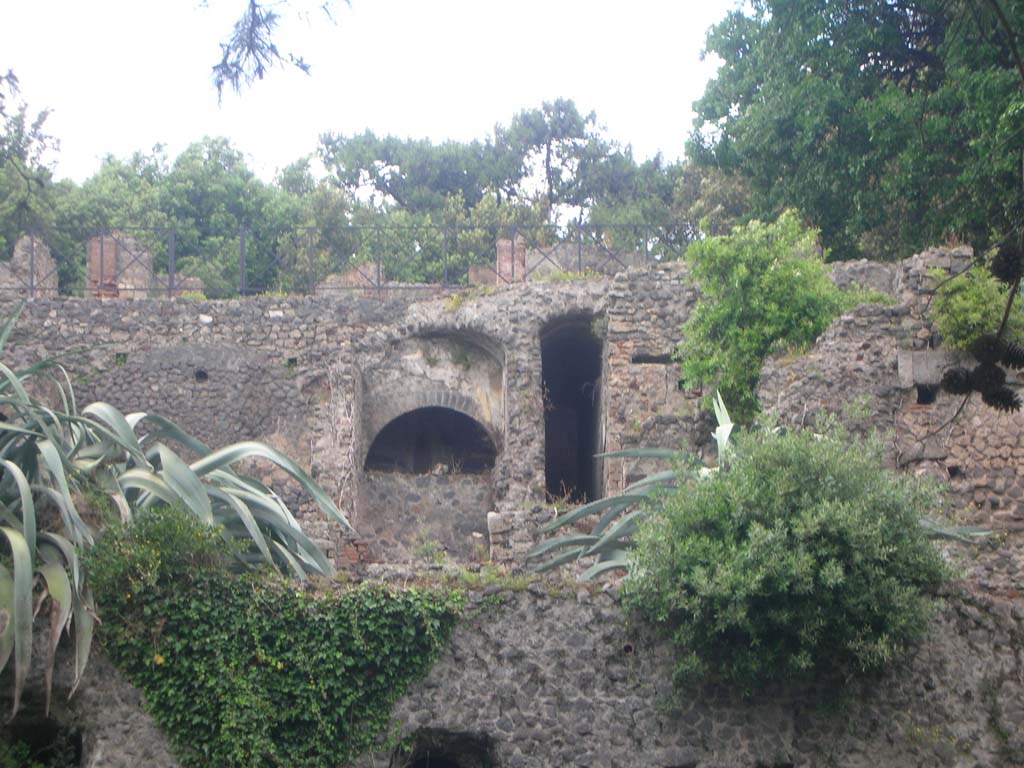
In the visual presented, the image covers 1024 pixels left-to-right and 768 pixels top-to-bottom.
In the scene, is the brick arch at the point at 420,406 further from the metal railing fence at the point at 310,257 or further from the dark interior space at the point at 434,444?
the metal railing fence at the point at 310,257

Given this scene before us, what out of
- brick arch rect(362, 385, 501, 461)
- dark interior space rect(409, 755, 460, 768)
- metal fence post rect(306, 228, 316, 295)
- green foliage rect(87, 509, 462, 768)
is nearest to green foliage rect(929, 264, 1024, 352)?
green foliage rect(87, 509, 462, 768)

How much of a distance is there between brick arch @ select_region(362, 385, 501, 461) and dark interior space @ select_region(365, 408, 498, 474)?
76cm

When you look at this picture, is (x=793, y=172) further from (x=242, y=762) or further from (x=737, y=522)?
(x=242, y=762)

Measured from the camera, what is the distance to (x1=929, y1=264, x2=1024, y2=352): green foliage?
17453 millimetres

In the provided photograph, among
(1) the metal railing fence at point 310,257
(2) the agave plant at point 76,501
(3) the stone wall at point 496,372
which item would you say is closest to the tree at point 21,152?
(2) the agave plant at point 76,501

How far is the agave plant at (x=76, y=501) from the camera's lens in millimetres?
13195

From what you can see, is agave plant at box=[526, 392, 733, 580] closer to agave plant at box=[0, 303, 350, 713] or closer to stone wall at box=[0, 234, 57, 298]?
agave plant at box=[0, 303, 350, 713]

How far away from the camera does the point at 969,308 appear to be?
693 inches

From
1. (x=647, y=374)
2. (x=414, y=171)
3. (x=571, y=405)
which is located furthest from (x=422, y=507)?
(x=414, y=171)

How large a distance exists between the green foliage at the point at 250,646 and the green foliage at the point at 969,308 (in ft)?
23.0

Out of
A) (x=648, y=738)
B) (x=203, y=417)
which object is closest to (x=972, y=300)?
(x=648, y=738)

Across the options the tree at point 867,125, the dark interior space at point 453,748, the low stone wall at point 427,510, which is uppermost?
the tree at point 867,125

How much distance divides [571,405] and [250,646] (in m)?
12.7

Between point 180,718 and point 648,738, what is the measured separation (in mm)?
4028
